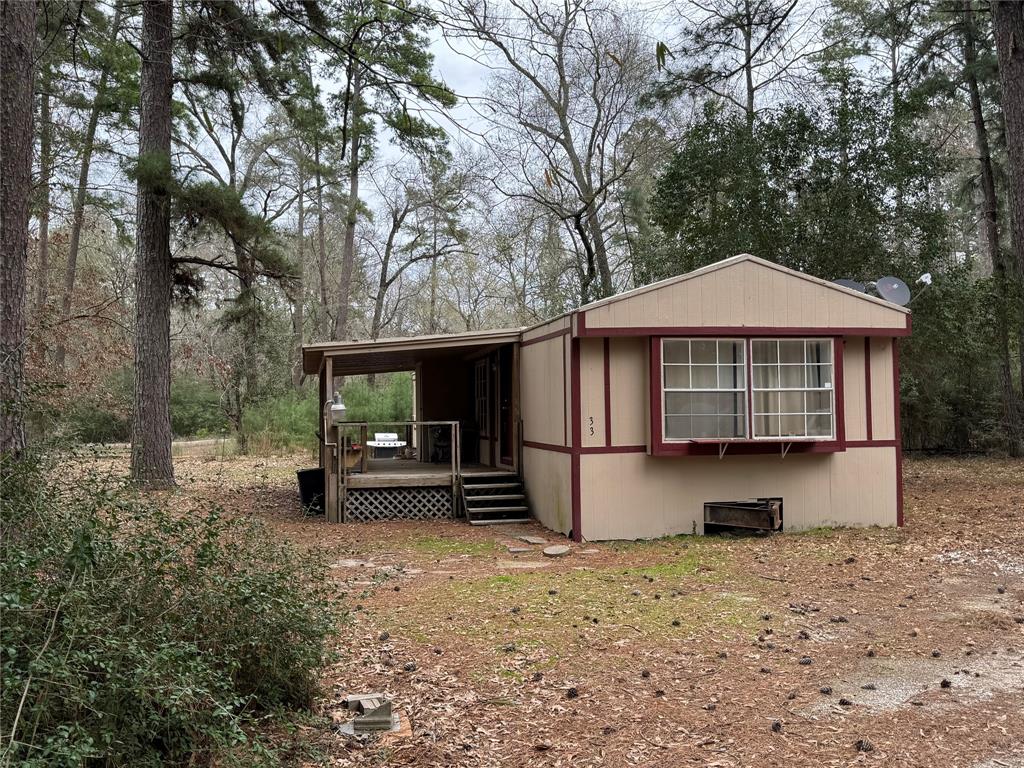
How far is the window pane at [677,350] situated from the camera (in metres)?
9.58

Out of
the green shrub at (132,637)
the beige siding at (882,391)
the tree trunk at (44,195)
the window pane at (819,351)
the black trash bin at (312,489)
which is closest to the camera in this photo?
the green shrub at (132,637)

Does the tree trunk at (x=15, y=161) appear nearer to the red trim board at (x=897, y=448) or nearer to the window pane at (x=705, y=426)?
the window pane at (x=705, y=426)

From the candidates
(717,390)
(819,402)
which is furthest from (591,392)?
(819,402)

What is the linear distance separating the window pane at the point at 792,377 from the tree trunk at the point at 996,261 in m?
7.64

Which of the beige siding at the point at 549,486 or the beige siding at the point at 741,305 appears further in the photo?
the beige siding at the point at 549,486

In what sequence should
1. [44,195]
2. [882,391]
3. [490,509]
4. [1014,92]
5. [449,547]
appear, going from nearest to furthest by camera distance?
[449,547]
[882,391]
[490,509]
[1014,92]
[44,195]

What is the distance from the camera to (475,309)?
3316 centimetres

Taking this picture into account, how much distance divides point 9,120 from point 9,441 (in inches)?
79.2

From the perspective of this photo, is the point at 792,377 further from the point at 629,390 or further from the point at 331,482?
the point at 331,482

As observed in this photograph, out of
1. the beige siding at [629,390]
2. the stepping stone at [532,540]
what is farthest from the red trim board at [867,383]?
the stepping stone at [532,540]

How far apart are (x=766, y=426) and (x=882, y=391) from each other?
1869mm

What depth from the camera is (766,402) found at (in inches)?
381

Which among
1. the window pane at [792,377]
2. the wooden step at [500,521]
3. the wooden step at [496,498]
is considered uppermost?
the window pane at [792,377]

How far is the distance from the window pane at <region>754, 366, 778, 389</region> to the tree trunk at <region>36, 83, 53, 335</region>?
9.44 m
